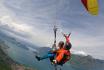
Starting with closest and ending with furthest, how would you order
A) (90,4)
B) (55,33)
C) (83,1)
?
1. (55,33)
2. (90,4)
3. (83,1)

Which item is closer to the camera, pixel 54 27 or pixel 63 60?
pixel 54 27

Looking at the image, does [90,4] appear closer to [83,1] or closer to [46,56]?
[83,1]

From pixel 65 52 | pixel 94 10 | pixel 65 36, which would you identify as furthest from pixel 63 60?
pixel 94 10

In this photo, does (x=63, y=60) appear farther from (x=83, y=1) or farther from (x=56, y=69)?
(x=83, y=1)

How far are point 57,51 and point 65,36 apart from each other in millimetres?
1501

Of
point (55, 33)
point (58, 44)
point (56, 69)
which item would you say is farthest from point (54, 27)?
point (56, 69)

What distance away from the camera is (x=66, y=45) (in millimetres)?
21938

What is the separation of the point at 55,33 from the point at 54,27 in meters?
0.60

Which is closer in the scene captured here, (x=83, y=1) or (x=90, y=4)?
(x=90, y=4)

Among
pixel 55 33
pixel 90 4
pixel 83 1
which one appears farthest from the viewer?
pixel 83 1

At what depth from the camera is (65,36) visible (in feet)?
72.9

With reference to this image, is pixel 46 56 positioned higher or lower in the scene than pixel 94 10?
lower

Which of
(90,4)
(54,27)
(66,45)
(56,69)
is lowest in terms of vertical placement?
(56,69)

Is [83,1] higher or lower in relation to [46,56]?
higher
